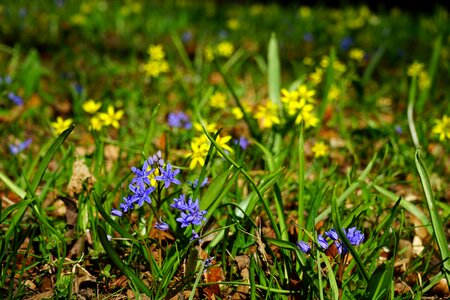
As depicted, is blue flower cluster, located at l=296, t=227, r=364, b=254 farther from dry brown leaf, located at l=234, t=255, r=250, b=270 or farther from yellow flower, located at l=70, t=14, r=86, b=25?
yellow flower, located at l=70, t=14, r=86, b=25

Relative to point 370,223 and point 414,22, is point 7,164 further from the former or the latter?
point 414,22

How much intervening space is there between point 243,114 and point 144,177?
99 centimetres

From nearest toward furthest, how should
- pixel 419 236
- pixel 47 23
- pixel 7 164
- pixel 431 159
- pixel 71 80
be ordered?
pixel 419 236 → pixel 7 164 → pixel 431 159 → pixel 71 80 → pixel 47 23

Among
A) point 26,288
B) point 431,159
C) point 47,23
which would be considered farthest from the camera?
point 47,23

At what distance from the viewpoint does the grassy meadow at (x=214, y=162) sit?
5.25ft

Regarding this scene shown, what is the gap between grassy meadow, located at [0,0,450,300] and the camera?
1.60 meters

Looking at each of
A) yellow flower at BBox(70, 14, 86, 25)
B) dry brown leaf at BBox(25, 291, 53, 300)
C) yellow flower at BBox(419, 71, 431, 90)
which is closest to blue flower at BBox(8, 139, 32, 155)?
dry brown leaf at BBox(25, 291, 53, 300)

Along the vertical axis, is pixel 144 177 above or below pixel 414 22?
below

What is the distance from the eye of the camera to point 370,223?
211 centimetres

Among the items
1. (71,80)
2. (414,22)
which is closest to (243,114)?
(71,80)

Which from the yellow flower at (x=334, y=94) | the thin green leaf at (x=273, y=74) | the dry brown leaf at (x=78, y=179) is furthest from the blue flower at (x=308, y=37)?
the dry brown leaf at (x=78, y=179)

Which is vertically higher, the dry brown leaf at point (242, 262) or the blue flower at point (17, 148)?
the blue flower at point (17, 148)

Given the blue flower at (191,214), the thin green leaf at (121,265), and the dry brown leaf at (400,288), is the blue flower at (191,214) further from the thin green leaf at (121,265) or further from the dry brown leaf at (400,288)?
the dry brown leaf at (400,288)

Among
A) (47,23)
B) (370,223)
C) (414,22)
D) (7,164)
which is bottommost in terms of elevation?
(370,223)
